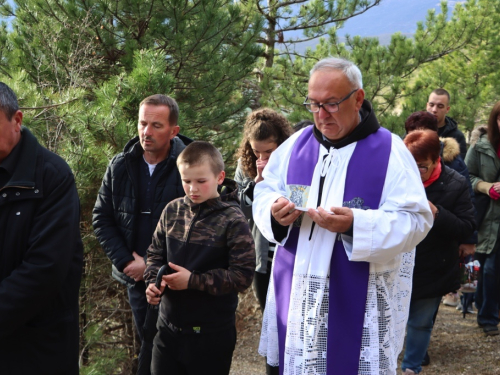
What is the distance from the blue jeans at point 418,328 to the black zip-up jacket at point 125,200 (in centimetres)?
214

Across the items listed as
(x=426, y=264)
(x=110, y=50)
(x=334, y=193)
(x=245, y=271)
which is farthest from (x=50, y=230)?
(x=110, y=50)

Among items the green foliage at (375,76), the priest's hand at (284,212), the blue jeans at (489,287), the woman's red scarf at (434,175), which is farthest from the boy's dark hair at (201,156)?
the green foliage at (375,76)

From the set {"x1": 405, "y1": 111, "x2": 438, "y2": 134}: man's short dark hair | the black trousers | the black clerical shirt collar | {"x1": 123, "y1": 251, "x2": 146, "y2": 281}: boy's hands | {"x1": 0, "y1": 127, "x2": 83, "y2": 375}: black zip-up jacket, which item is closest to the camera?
{"x1": 0, "y1": 127, "x2": 83, "y2": 375}: black zip-up jacket

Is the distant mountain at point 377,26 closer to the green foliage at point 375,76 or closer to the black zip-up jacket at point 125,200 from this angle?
the green foliage at point 375,76

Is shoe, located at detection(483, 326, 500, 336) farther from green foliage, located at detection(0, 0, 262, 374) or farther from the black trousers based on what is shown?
the black trousers

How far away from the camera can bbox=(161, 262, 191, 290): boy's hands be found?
3.30 m

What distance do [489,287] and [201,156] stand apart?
4060 millimetres

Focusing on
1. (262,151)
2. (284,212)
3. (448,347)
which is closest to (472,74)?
(448,347)

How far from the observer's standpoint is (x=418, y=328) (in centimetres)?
487

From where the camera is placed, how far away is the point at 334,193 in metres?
3.10

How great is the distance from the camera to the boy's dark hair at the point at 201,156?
3488 mm

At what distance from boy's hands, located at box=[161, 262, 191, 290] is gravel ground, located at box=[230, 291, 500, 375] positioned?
2.93 metres

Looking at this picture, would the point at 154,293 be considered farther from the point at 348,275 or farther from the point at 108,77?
the point at 108,77

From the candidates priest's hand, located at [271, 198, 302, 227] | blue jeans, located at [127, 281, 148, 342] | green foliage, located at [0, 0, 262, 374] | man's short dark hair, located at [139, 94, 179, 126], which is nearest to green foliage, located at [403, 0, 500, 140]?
green foliage, located at [0, 0, 262, 374]
